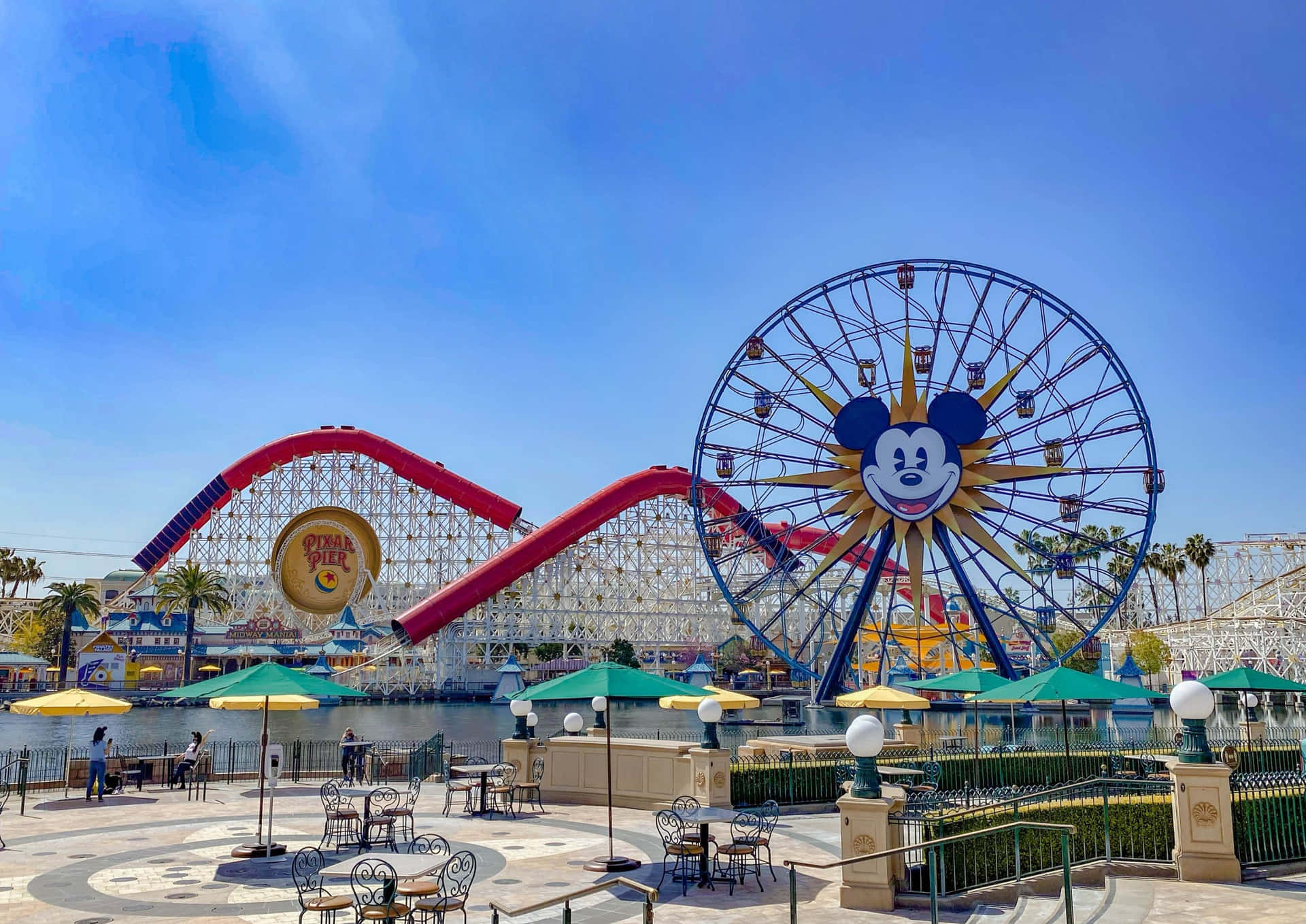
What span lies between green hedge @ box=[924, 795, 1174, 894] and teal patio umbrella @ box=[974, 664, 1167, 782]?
183 inches

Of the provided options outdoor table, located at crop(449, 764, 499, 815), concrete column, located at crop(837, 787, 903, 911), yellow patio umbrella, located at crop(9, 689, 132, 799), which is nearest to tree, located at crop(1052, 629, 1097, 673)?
outdoor table, located at crop(449, 764, 499, 815)

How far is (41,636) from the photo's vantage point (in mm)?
81875

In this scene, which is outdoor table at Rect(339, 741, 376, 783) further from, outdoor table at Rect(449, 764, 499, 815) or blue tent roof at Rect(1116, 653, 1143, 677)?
blue tent roof at Rect(1116, 653, 1143, 677)

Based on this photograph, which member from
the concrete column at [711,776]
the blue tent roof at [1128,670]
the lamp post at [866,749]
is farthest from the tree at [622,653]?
the lamp post at [866,749]

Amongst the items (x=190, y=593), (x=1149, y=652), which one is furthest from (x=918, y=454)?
(x=190, y=593)

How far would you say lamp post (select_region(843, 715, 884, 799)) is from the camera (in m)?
10.6

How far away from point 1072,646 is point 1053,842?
192ft

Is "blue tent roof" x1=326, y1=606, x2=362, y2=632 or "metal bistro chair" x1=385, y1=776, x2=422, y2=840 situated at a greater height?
"blue tent roof" x1=326, y1=606, x2=362, y2=632

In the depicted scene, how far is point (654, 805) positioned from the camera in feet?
58.8

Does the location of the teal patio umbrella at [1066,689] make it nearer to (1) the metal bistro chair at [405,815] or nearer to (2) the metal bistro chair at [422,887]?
(1) the metal bistro chair at [405,815]

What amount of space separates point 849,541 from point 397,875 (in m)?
27.7

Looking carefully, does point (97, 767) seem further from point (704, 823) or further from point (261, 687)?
point (704, 823)

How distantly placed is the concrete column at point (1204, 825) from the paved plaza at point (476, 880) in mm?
285

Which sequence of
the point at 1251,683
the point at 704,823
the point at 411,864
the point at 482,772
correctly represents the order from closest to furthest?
1. the point at 411,864
2. the point at 704,823
3. the point at 482,772
4. the point at 1251,683
